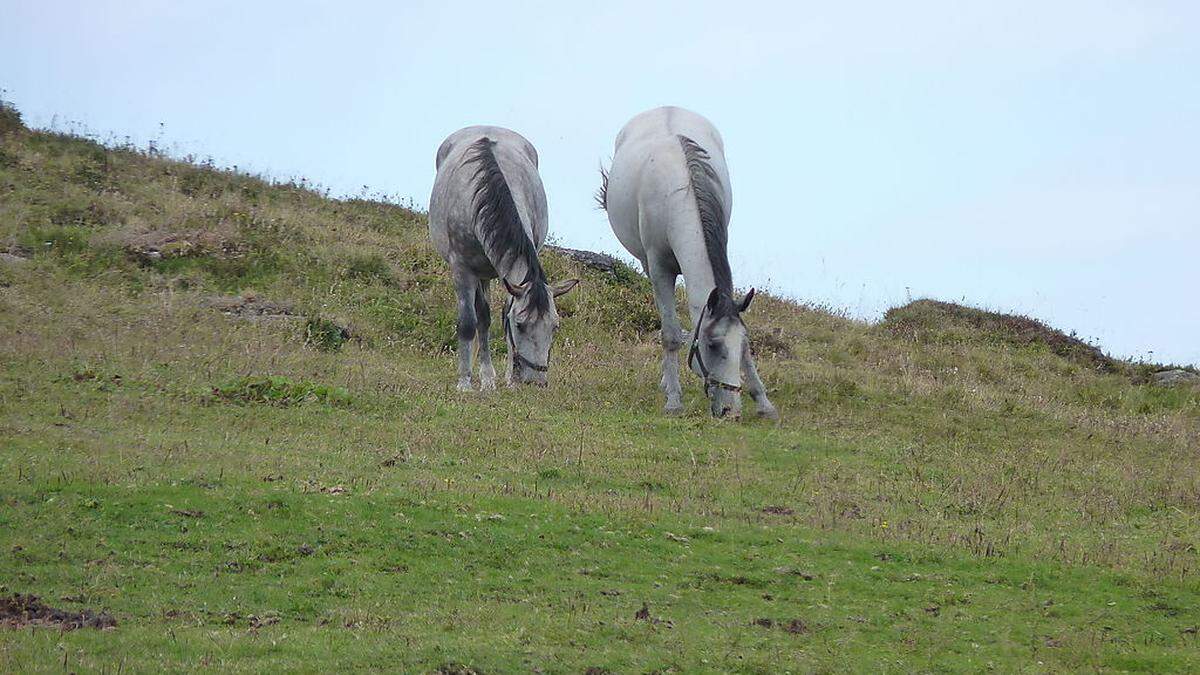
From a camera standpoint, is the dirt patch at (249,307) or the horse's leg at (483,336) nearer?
the horse's leg at (483,336)

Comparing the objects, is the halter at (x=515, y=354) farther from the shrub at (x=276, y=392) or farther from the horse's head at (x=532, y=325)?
the shrub at (x=276, y=392)

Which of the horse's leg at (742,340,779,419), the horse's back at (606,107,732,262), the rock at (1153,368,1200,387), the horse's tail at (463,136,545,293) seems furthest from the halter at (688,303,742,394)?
the rock at (1153,368,1200,387)

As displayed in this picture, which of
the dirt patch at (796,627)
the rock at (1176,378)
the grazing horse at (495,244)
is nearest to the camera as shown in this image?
the dirt patch at (796,627)

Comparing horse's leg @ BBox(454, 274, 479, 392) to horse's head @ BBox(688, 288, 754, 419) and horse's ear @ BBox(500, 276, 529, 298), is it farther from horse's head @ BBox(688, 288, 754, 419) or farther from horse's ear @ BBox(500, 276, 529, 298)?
horse's head @ BBox(688, 288, 754, 419)

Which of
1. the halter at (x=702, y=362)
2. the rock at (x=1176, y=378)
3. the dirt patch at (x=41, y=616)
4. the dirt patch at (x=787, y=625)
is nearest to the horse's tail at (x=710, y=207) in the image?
the halter at (x=702, y=362)

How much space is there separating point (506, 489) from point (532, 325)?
3642 mm

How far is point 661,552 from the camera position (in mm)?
9016

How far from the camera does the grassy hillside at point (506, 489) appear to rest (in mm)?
7438

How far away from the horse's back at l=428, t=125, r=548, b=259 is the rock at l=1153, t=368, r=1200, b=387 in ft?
31.2

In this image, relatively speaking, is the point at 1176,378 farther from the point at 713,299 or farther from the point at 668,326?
the point at 713,299

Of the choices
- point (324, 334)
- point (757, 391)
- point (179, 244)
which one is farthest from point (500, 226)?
point (179, 244)

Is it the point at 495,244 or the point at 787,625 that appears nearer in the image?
the point at 787,625

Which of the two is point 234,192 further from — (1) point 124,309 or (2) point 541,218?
(2) point 541,218

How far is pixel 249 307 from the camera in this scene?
17.2m
